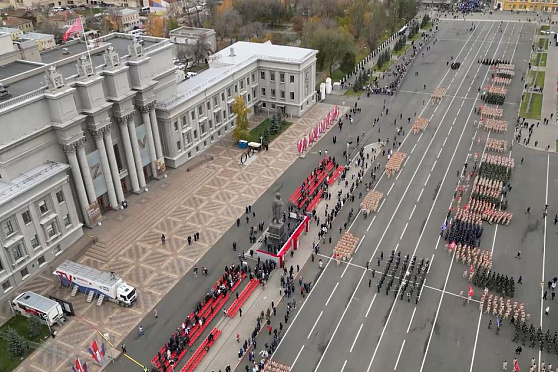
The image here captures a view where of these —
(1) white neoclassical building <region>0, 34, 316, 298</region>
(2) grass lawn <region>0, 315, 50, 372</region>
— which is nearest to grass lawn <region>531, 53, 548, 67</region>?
(1) white neoclassical building <region>0, 34, 316, 298</region>

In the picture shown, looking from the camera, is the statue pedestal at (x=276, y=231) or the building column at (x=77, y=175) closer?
the building column at (x=77, y=175)

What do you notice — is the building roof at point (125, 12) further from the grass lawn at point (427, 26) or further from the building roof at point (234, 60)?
the grass lawn at point (427, 26)

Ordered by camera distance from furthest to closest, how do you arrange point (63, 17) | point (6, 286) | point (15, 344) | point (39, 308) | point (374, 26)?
point (63, 17), point (374, 26), point (6, 286), point (39, 308), point (15, 344)

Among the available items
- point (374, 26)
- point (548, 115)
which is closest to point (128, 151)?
point (548, 115)

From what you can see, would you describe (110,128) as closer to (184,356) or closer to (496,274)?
(184,356)

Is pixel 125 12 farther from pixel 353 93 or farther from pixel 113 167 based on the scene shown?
pixel 113 167

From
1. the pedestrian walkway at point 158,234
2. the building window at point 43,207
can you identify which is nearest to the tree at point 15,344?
the pedestrian walkway at point 158,234

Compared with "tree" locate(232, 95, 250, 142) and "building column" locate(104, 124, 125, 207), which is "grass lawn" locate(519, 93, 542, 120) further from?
"building column" locate(104, 124, 125, 207)
